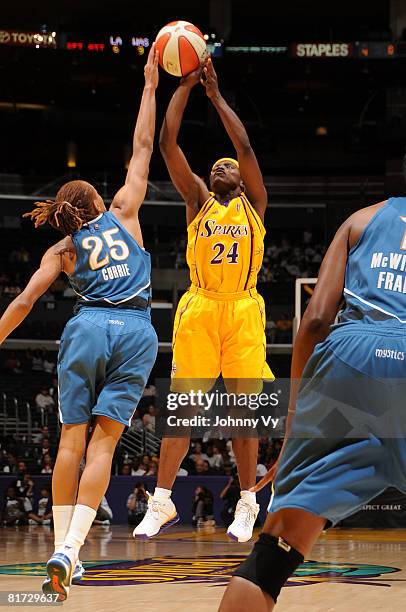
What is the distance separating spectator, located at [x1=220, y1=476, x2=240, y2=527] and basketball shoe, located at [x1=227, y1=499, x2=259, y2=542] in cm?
916

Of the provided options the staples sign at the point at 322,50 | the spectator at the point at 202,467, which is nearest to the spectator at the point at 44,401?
the spectator at the point at 202,467

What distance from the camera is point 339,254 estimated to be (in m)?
3.50

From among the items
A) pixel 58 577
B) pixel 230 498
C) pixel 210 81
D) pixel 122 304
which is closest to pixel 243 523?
pixel 122 304

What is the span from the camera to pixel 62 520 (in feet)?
18.5

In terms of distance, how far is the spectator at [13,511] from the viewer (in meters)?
17.6

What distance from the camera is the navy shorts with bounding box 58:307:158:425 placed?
5.67 meters

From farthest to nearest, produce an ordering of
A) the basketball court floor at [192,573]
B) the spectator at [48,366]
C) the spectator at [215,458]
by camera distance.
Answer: the spectator at [48,366] < the spectator at [215,458] < the basketball court floor at [192,573]

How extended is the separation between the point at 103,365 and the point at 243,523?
88.8 inches

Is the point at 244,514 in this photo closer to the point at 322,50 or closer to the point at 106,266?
the point at 106,266

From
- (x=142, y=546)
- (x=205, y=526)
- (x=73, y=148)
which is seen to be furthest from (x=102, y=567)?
(x=73, y=148)

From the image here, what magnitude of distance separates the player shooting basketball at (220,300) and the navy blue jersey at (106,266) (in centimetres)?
164

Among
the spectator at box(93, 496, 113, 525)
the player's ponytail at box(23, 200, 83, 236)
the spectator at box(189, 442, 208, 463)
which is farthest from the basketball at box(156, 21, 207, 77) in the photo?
the spectator at box(189, 442, 208, 463)

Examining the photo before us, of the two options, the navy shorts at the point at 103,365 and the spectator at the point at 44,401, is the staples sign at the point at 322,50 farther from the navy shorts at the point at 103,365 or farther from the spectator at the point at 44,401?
the navy shorts at the point at 103,365

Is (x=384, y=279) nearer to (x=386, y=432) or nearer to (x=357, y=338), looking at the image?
(x=357, y=338)
